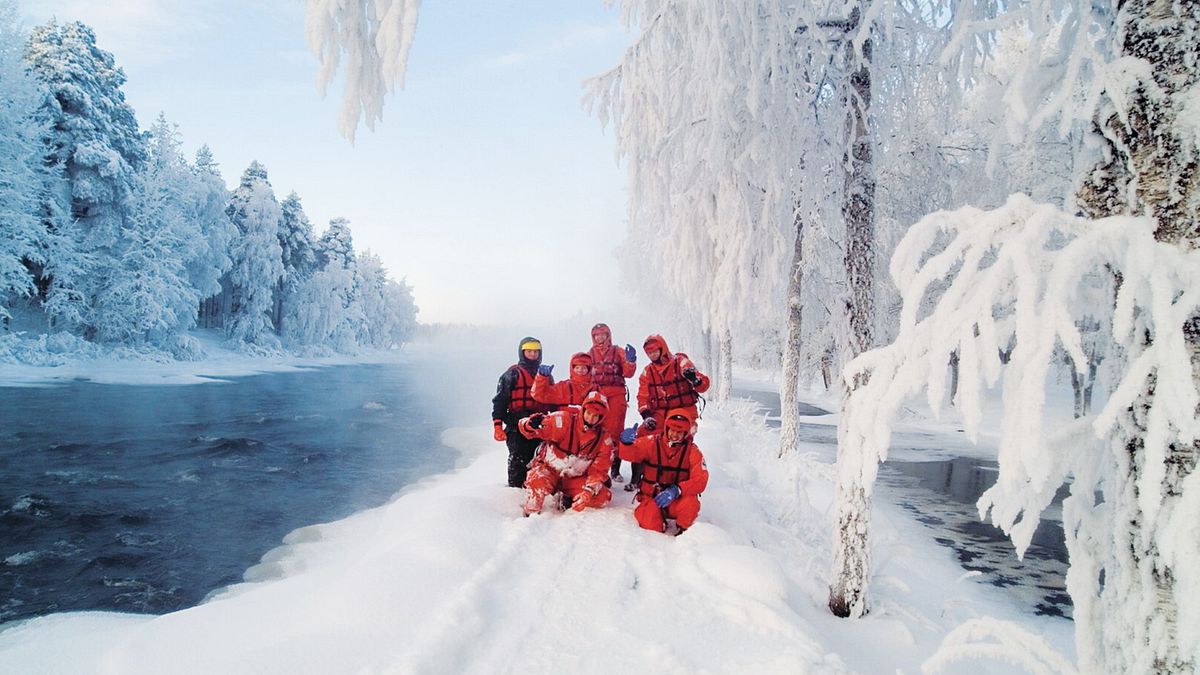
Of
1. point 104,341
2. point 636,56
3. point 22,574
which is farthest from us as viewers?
point 104,341

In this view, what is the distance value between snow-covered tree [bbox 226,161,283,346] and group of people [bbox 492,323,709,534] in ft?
129

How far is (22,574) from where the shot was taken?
619cm

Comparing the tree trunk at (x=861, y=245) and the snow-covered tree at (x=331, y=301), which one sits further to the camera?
the snow-covered tree at (x=331, y=301)

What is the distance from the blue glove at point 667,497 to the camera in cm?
546

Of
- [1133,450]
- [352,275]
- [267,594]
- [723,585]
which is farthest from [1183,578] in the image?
[352,275]

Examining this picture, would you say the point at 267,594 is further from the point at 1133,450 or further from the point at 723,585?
the point at 1133,450

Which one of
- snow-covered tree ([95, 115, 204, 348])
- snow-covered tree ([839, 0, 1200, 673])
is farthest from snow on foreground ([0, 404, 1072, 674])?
snow-covered tree ([95, 115, 204, 348])

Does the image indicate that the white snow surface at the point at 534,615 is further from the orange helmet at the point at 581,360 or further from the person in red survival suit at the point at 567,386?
the orange helmet at the point at 581,360

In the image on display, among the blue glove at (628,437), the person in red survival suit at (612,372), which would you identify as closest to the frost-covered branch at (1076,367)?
the blue glove at (628,437)

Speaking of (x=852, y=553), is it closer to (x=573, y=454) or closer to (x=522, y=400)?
(x=573, y=454)

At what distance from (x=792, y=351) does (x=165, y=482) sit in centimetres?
1134

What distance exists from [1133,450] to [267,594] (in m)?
4.95

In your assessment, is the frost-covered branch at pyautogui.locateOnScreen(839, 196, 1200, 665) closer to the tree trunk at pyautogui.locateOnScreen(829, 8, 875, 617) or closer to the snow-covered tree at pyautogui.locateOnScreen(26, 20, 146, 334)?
the tree trunk at pyautogui.locateOnScreen(829, 8, 875, 617)

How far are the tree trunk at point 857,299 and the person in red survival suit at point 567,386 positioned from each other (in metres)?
2.95
